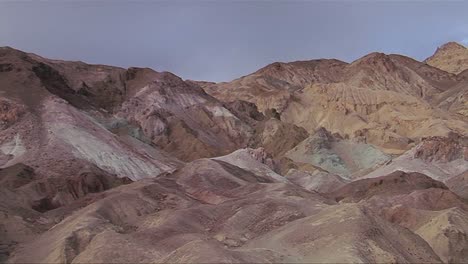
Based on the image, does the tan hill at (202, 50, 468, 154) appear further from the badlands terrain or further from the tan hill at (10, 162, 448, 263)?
the tan hill at (10, 162, 448, 263)

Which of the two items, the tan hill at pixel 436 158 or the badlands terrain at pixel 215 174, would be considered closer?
the badlands terrain at pixel 215 174

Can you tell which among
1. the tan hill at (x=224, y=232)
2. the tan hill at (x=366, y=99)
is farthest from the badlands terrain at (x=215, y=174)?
the tan hill at (x=366, y=99)

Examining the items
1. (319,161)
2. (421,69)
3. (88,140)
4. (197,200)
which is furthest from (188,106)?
(421,69)

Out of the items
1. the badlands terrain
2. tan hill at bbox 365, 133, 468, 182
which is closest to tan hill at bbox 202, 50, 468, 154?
the badlands terrain

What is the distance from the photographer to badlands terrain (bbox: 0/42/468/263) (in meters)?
28.9

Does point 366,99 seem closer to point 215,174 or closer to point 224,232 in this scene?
point 215,174

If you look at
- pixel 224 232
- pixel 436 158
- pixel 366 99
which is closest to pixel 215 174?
pixel 224 232

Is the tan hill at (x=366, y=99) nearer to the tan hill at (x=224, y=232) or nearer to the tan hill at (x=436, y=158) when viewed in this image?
the tan hill at (x=436, y=158)

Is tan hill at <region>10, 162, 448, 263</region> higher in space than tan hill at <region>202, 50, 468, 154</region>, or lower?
lower

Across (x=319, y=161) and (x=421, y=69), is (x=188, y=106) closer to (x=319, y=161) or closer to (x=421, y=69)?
(x=319, y=161)

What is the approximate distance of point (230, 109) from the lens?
117812mm

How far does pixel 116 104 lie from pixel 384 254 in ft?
281

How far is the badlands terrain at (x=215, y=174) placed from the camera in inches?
1137

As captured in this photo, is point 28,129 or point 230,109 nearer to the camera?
point 28,129
